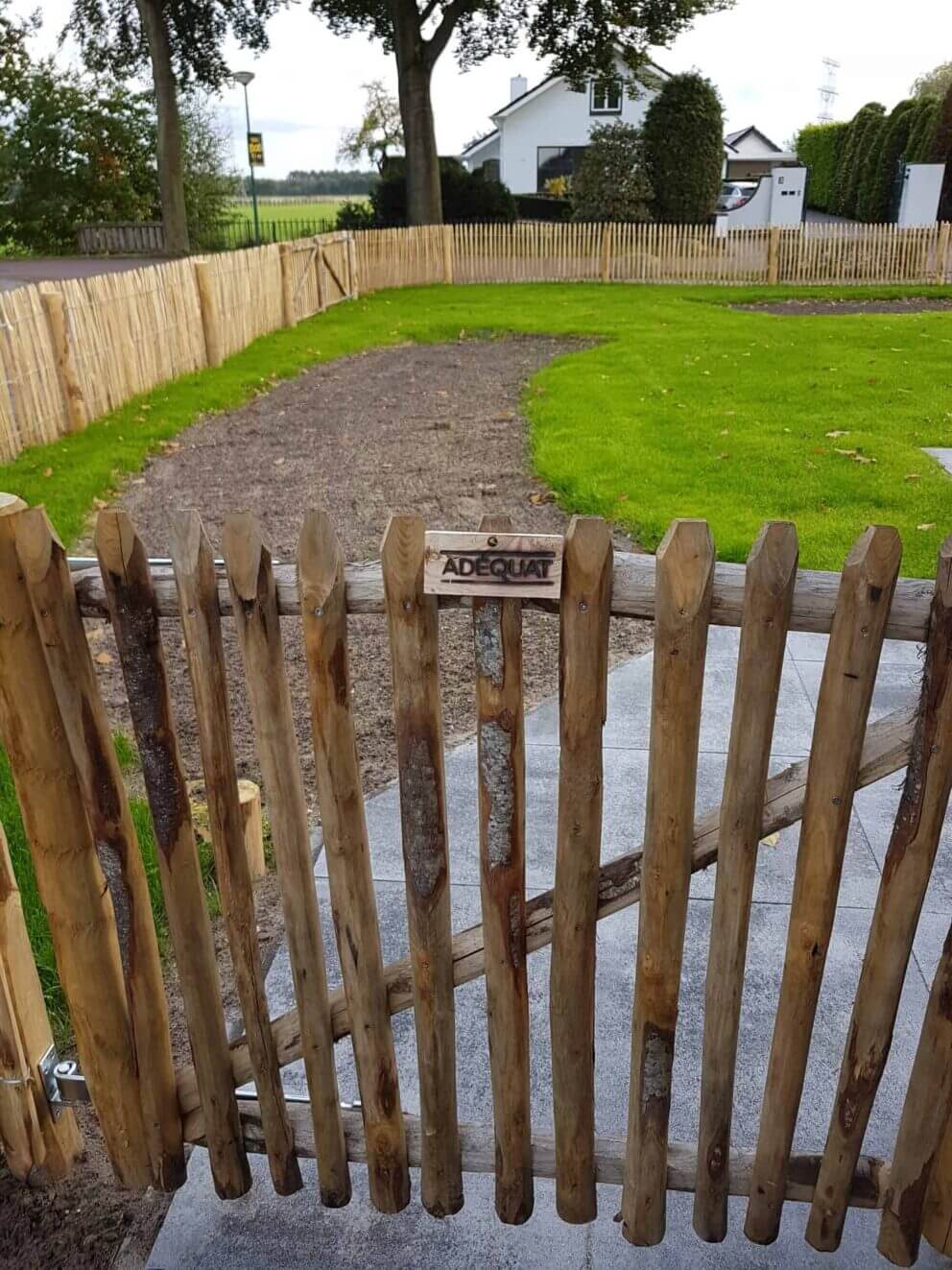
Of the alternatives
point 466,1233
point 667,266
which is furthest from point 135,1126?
point 667,266

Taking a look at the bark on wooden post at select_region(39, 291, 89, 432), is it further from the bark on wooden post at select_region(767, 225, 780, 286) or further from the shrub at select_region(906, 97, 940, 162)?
the shrub at select_region(906, 97, 940, 162)

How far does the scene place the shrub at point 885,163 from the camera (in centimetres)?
3509

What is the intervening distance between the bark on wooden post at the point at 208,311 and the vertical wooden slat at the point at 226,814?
12.4 m

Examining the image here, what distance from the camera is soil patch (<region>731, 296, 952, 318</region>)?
58.1ft

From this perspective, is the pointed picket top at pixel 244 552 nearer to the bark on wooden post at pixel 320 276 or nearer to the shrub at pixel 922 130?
the bark on wooden post at pixel 320 276

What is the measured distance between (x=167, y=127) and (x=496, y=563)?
1152 inches

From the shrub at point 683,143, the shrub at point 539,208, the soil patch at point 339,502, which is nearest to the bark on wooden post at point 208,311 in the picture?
the soil patch at point 339,502

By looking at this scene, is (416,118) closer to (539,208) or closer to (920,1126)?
(539,208)

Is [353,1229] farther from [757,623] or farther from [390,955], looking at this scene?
[757,623]

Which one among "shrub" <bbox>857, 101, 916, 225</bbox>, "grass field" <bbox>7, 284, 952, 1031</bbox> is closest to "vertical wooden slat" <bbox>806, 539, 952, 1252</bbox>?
"grass field" <bbox>7, 284, 952, 1031</bbox>

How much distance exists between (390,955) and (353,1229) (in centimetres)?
86

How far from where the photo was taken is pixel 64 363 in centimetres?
987

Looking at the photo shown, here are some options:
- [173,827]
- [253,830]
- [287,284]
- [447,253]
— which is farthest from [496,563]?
[447,253]

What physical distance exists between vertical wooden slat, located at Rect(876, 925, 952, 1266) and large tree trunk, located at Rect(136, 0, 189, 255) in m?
28.9
